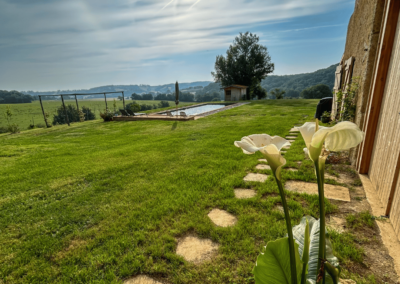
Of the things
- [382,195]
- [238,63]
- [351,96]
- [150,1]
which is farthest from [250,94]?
[382,195]

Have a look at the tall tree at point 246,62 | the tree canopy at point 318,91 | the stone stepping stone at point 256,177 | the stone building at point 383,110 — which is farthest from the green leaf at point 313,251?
the tree canopy at point 318,91

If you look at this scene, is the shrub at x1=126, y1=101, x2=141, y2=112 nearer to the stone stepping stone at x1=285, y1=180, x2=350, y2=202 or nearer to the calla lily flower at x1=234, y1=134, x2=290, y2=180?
the stone stepping stone at x1=285, y1=180, x2=350, y2=202

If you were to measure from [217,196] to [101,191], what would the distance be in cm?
178

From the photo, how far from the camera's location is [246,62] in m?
29.2

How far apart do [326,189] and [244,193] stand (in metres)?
1.12

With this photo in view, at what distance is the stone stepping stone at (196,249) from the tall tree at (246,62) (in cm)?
2851

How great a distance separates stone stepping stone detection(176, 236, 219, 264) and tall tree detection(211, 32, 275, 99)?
28509mm

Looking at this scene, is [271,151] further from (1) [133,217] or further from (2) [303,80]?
(2) [303,80]

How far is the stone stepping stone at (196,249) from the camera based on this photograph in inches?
65.2

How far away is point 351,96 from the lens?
12.4 ft

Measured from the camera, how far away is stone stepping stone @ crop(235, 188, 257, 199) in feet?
8.43

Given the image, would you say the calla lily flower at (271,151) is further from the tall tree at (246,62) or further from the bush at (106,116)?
the tall tree at (246,62)

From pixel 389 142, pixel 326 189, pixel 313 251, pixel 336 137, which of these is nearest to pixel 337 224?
pixel 326 189

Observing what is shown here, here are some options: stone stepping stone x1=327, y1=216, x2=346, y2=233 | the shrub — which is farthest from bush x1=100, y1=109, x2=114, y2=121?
stone stepping stone x1=327, y1=216, x2=346, y2=233
